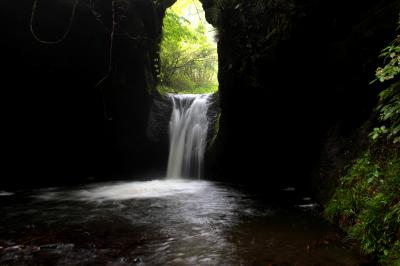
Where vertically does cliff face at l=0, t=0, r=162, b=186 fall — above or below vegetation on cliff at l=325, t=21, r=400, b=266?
above

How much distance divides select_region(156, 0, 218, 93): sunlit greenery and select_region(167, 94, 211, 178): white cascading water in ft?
9.75

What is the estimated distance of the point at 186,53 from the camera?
19.5 metres

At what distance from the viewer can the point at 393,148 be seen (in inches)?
187

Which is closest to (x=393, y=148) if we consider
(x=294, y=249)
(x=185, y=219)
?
(x=294, y=249)

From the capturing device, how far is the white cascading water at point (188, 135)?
11.9 m

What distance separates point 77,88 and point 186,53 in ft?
32.0

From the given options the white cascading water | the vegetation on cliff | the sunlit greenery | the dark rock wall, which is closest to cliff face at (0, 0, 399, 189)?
the dark rock wall

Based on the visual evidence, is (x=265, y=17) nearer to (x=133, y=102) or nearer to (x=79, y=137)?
(x=133, y=102)

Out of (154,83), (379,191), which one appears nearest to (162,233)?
(379,191)

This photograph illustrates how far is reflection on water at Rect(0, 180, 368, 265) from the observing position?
3992 mm

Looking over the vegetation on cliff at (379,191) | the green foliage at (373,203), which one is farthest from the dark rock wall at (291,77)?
the green foliage at (373,203)

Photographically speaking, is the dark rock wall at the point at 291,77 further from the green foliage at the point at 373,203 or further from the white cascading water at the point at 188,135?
the white cascading water at the point at 188,135

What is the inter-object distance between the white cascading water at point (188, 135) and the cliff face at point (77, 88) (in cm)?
111

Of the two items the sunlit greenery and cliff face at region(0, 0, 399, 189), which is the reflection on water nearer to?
cliff face at region(0, 0, 399, 189)
